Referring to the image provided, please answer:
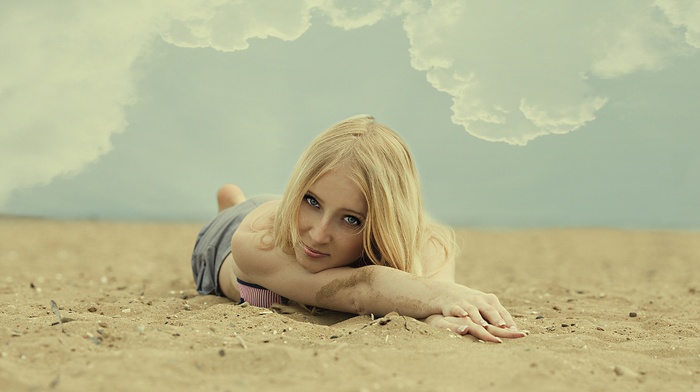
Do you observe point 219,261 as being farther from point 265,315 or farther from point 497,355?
point 497,355

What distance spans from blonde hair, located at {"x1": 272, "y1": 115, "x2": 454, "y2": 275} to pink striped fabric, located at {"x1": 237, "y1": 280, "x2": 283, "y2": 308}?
1.02ft

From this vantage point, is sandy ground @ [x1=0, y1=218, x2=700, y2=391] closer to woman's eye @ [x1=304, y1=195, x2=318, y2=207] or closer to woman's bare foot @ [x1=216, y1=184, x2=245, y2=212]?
woman's eye @ [x1=304, y1=195, x2=318, y2=207]

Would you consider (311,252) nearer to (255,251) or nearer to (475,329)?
(255,251)

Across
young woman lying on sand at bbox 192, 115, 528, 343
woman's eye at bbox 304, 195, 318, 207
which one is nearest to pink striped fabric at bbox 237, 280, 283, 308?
young woman lying on sand at bbox 192, 115, 528, 343

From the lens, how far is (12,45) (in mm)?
6074

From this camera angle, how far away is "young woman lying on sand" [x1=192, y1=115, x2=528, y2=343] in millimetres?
3135

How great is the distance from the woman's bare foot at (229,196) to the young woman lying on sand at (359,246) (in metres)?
1.81

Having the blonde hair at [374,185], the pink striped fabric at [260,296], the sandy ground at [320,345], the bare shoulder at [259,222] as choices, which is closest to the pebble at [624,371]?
the sandy ground at [320,345]

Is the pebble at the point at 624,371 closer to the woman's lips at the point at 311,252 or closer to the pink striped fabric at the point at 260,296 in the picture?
the woman's lips at the point at 311,252

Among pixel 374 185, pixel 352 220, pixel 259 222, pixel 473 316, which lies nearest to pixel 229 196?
pixel 259 222

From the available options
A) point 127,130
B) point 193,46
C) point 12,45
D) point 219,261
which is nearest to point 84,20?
point 12,45

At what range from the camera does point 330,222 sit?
3236mm

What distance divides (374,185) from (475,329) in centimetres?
76

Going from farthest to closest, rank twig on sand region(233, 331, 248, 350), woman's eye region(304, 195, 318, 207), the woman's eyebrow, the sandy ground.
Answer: woman's eye region(304, 195, 318, 207)
the woman's eyebrow
twig on sand region(233, 331, 248, 350)
the sandy ground
